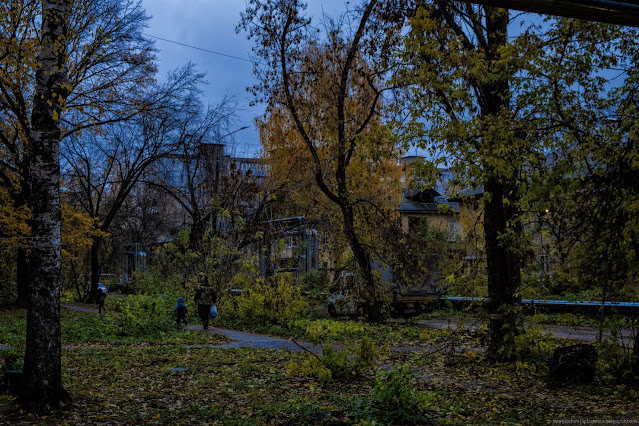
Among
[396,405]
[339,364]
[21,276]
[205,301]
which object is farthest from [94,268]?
[396,405]

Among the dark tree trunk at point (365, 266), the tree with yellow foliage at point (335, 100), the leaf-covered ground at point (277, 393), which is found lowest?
the leaf-covered ground at point (277, 393)

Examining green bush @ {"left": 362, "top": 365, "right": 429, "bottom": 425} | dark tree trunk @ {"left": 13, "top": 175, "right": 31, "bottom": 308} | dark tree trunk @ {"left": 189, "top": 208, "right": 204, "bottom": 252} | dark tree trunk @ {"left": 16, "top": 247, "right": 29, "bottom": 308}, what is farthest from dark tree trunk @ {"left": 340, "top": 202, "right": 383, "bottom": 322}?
dark tree trunk @ {"left": 16, "top": 247, "right": 29, "bottom": 308}

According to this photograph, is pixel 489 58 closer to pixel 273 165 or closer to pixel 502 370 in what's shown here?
pixel 502 370

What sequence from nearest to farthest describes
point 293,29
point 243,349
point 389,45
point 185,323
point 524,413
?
point 524,413 < point 243,349 < point 389,45 < point 293,29 < point 185,323

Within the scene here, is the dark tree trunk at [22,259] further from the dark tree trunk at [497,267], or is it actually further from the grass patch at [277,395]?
the dark tree trunk at [497,267]

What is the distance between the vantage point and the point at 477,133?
1039cm

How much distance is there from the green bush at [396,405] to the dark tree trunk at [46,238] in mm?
4061

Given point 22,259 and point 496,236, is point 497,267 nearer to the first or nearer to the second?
point 496,236

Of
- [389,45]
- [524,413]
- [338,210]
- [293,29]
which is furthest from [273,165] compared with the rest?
[524,413]

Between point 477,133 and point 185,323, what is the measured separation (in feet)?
42.8

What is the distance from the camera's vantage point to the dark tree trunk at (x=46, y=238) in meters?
7.01

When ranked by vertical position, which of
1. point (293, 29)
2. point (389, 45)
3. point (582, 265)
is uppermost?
point (293, 29)

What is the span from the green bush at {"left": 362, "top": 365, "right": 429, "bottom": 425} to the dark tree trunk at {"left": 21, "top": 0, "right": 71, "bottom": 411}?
4.06 meters

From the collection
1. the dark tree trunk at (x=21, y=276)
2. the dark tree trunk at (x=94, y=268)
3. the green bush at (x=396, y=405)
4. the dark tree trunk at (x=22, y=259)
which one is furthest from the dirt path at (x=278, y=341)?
the dark tree trunk at (x=94, y=268)
